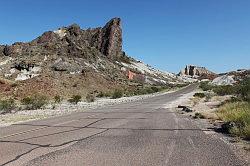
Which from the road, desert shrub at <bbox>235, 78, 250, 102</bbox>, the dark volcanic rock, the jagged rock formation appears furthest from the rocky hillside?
the road

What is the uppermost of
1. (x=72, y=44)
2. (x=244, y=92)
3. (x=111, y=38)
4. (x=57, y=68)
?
(x=111, y=38)

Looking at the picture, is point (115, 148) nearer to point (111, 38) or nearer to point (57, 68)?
point (57, 68)

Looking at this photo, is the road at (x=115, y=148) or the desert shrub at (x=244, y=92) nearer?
the road at (x=115, y=148)

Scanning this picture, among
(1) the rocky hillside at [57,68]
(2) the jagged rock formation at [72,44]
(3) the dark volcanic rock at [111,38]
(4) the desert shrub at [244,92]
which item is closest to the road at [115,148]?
(4) the desert shrub at [244,92]

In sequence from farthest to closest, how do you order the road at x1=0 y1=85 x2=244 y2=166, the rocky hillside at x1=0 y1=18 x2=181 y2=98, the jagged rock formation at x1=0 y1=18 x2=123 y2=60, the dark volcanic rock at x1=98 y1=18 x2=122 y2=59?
the dark volcanic rock at x1=98 y1=18 x2=122 y2=59 → the jagged rock formation at x1=0 y1=18 x2=123 y2=60 → the rocky hillside at x1=0 y1=18 x2=181 y2=98 → the road at x1=0 y1=85 x2=244 y2=166

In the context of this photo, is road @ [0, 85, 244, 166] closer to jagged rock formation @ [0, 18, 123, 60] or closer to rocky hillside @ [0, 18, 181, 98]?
rocky hillside @ [0, 18, 181, 98]

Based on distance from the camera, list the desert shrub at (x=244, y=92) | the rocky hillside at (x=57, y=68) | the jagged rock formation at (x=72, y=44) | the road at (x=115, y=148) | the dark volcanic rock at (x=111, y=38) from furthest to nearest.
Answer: the dark volcanic rock at (x=111, y=38), the jagged rock formation at (x=72, y=44), the rocky hillside at (x=57, y=68), the desert shrub at (x=244, y=92), the road at (x=115, y=148)

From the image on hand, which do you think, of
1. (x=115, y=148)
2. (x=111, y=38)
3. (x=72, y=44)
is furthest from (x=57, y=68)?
(x=115, y=148)

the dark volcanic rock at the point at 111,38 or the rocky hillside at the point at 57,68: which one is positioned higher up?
the dark volcanic rock at the point at 111,38

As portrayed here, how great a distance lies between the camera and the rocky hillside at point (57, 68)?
204ft

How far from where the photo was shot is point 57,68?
243ft

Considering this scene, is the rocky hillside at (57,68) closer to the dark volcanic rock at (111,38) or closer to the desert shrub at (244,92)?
the dark volcanic rock at (111,38)

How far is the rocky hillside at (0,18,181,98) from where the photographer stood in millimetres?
62231

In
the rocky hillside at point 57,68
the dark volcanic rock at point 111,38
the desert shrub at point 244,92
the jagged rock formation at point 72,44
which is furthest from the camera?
the dark volcanic rock at point 111,38
